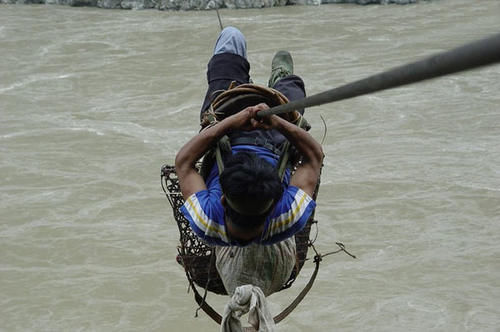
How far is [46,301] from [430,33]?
8.50 m

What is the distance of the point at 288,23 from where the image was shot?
519 inches

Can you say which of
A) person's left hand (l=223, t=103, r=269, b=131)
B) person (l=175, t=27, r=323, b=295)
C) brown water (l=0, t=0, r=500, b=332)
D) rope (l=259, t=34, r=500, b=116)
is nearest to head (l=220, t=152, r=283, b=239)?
person (l=175, t=27, r=323, b=295)

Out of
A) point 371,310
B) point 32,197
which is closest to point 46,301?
point 32,197

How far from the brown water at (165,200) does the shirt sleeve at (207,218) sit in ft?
8.30

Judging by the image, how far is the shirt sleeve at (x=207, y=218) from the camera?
2150 millimetres

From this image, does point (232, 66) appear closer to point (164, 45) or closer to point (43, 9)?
point (164, 45)

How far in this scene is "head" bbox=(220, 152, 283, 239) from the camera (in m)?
1.99

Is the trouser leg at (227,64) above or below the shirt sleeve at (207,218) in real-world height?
above

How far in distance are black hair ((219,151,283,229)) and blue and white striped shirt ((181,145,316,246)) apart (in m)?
0.08

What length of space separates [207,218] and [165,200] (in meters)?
4.29

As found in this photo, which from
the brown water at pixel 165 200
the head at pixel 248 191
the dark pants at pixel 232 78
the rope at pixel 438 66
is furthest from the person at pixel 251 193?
the brown water at pixel 165 200

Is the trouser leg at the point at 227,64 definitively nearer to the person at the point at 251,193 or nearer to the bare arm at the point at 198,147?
the person at the point at 251,193

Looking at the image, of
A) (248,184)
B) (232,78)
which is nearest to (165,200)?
(232,78)

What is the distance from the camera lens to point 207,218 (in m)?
2.15
